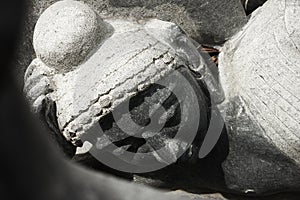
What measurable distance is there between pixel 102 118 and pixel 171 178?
0.27m

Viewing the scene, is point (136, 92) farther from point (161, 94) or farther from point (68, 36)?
point (68, 36)

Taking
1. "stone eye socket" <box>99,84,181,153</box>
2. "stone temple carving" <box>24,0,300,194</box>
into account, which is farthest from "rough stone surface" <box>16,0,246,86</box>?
"stone eye socket" <box>99,84,181,153</box>

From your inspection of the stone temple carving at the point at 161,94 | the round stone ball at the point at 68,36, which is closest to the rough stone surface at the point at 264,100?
the stone temple carving at the point at 161,94

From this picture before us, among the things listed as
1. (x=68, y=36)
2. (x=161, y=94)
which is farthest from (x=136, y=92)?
(x=68, y=36)

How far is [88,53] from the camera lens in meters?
1.07

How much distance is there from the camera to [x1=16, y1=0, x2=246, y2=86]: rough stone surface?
1.16 m

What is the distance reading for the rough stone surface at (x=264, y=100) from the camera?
1061 mm

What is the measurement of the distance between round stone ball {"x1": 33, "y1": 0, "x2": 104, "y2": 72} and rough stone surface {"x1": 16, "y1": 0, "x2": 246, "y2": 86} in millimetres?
87

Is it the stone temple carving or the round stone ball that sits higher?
the round stone ball

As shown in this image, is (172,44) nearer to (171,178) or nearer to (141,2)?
(141,2)

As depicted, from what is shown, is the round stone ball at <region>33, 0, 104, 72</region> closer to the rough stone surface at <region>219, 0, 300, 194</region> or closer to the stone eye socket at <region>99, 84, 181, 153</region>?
the stone eye socket at <region>99, 84, 181, 153</region>

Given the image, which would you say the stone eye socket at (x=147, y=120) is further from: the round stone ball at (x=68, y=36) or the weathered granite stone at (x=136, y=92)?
the round stone ball at (x=68, y=36)

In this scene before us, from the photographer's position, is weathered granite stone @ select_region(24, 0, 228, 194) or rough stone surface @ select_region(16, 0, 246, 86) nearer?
weathered granite stone @ select_region(24, 0, 228, 194)

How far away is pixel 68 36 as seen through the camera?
3.46 ft
